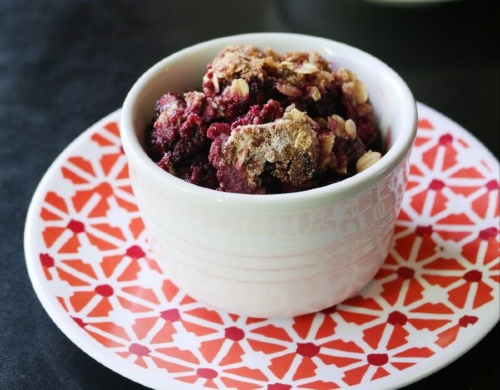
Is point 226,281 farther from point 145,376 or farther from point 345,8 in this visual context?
point 345,8

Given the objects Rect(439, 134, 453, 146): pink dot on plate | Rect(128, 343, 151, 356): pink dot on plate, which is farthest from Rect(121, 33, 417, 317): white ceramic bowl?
Rect(439, 134, 453, 146): pink dot on plate

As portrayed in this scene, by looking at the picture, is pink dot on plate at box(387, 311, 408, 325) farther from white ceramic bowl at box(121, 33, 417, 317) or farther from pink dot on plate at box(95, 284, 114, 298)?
pink dot on plate at box(95, 284, 114, 298)

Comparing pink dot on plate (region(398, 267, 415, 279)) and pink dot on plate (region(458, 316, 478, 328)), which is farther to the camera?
pink dot on plate (region(398, 267, 415, 279))

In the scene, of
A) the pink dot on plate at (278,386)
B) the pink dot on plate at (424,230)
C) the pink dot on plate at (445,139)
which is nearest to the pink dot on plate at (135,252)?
the pink dot on plate at (278,386)

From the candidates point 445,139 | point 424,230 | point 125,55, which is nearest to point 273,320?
point 424,230

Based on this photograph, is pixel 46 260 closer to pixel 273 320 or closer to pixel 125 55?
pixel 273 320
